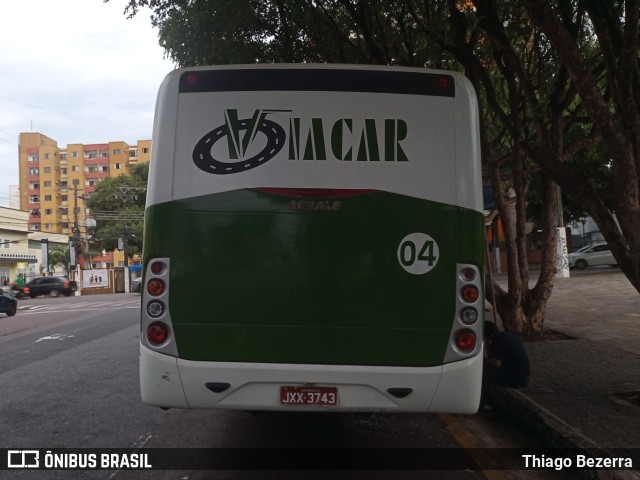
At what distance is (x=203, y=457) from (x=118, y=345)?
730 centimetres

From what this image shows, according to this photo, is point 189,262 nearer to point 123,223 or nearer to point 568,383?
point 568,383

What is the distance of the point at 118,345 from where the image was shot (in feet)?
36.5

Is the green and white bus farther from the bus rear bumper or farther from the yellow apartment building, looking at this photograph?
the yellow apartment building

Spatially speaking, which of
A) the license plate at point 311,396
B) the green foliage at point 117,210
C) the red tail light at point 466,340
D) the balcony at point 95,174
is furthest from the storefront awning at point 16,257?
the red tail light at point 466,340

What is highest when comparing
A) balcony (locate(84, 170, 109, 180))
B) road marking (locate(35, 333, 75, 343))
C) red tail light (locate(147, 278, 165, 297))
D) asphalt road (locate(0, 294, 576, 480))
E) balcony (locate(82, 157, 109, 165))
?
balcony (locate(82, 157, 109, 165))

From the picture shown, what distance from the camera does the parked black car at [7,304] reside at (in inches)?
882

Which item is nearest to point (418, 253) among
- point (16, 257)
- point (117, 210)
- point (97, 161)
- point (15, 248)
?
point (16, 257)

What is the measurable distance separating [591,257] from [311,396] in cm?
3013

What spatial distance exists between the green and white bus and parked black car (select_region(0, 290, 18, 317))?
71.5 feet

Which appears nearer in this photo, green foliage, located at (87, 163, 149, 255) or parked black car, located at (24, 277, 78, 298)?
parked black car, located at (24, 277, 78, 298)

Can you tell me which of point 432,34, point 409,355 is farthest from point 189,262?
point 432,34

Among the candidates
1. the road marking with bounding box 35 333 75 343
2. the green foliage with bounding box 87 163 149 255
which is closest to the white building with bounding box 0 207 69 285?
the green foliage with bounding box 87 163 149 255

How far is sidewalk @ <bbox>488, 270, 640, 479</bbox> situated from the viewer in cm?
438

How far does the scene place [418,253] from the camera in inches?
149
